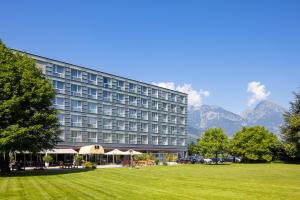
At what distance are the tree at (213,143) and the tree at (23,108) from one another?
1955 inches

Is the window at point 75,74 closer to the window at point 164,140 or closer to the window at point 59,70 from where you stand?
the window at point 59,70

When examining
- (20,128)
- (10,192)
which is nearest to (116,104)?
(20,128)

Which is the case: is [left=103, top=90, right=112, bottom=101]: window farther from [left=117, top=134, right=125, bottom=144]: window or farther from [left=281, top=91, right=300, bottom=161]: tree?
[left=281, top=91, right=300, bottom=161]: tree

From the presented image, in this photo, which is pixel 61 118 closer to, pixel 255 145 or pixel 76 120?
pixel 76 120

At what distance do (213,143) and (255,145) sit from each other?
17.3 meters

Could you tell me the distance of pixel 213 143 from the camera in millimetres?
88688

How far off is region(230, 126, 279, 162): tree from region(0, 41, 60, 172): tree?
6638 cm

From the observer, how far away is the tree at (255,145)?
3913 inches

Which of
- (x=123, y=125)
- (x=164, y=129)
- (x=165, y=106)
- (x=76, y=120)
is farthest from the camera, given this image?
(x=165, y=106)

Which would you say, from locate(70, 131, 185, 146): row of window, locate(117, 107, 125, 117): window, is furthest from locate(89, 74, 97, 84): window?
locate(70, 131, 185, 146): row of window

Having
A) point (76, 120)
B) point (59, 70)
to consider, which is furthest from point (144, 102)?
point (59, 70)

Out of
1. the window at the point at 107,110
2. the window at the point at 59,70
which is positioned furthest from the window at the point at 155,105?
the window at the point at 59,70

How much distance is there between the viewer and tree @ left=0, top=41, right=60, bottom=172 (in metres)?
40.3

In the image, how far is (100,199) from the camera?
21.0 metres
